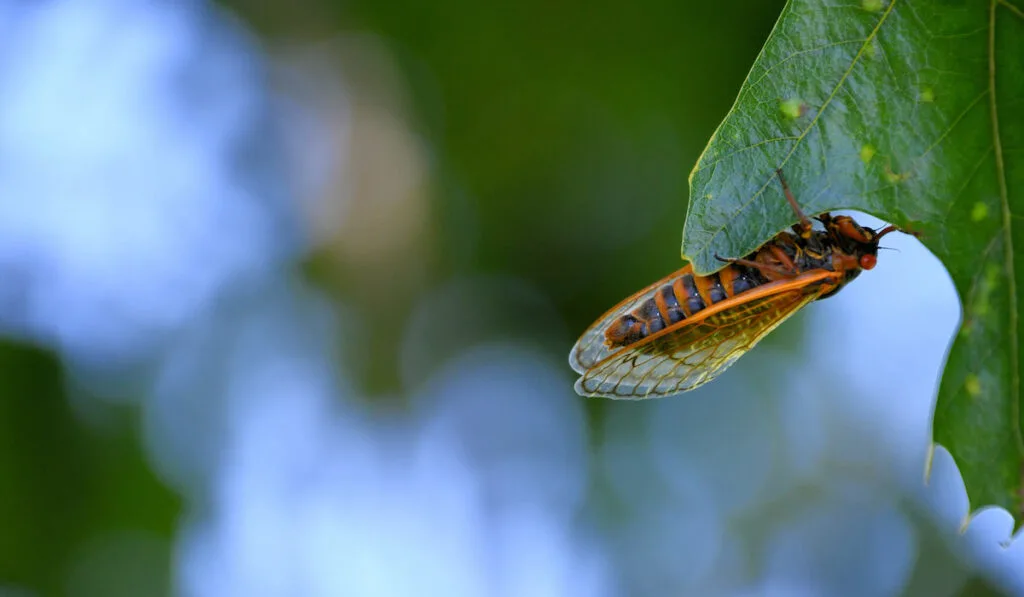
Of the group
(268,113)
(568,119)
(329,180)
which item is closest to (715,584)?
Result: (568,119)

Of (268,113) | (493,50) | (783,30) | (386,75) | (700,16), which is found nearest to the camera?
(783,30)

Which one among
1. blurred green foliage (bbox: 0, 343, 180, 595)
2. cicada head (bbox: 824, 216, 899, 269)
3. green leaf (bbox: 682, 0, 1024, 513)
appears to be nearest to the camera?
green leaf (bbox: 682, 0, 1024, 513)

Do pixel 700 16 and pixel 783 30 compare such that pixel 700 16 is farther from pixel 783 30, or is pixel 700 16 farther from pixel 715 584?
pixel 715 584

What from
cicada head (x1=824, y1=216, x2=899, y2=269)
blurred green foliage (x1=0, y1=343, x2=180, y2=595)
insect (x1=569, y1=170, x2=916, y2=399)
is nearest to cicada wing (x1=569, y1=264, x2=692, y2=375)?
insect (x1=569, y1=170, x2=916, y2=399)

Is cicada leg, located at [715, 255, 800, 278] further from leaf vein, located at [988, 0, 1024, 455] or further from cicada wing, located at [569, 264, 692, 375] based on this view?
leaf vein, located at [988, 0, 1024, 455]

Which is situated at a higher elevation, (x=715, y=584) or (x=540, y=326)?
(x=540, y=326)

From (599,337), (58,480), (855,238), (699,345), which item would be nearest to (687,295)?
(699,345)

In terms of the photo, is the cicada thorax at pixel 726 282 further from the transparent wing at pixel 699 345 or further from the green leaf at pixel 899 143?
the green leaf at pixel 899 143
